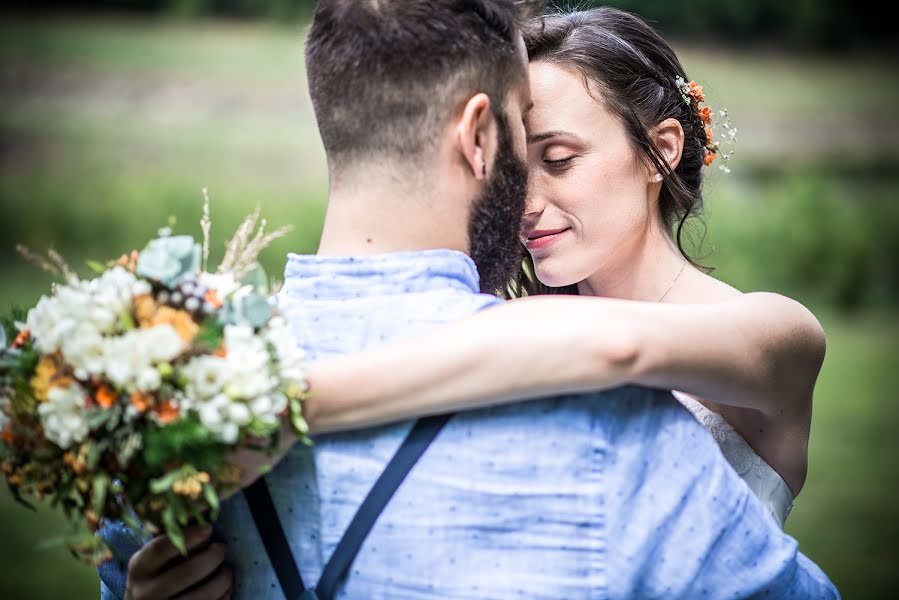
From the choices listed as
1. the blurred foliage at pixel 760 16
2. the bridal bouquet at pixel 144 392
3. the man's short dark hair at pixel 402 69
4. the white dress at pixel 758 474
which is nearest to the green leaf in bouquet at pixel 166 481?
the bridal bouquet at pixel 144 392

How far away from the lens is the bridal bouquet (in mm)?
1291

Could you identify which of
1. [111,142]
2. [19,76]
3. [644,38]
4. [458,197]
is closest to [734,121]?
[111,142]

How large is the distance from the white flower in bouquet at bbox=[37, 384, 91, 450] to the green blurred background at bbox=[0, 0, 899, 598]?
8791 millimetres

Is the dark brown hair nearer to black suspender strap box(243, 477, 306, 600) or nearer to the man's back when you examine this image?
the man's back

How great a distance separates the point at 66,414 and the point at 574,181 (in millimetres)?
1390

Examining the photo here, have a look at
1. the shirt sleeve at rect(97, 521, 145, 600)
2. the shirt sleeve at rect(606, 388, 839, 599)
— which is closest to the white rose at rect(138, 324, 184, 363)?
the shirt sleeve at rect(97, 521, 145, 600)

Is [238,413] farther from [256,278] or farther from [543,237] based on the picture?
[543,237]

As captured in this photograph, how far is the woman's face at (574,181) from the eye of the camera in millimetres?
2355

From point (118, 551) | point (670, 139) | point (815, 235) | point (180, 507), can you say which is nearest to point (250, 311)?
point (180, 507)

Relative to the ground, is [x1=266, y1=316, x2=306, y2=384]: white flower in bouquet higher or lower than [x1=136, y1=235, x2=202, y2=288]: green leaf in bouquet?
lower

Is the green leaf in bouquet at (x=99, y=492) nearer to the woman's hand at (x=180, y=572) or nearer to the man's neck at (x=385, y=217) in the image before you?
the woman's hand at (x=180, y=572)

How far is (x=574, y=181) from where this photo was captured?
2.37 m

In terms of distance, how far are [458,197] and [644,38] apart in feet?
4.04

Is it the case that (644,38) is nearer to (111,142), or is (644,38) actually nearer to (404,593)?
(404,593)
